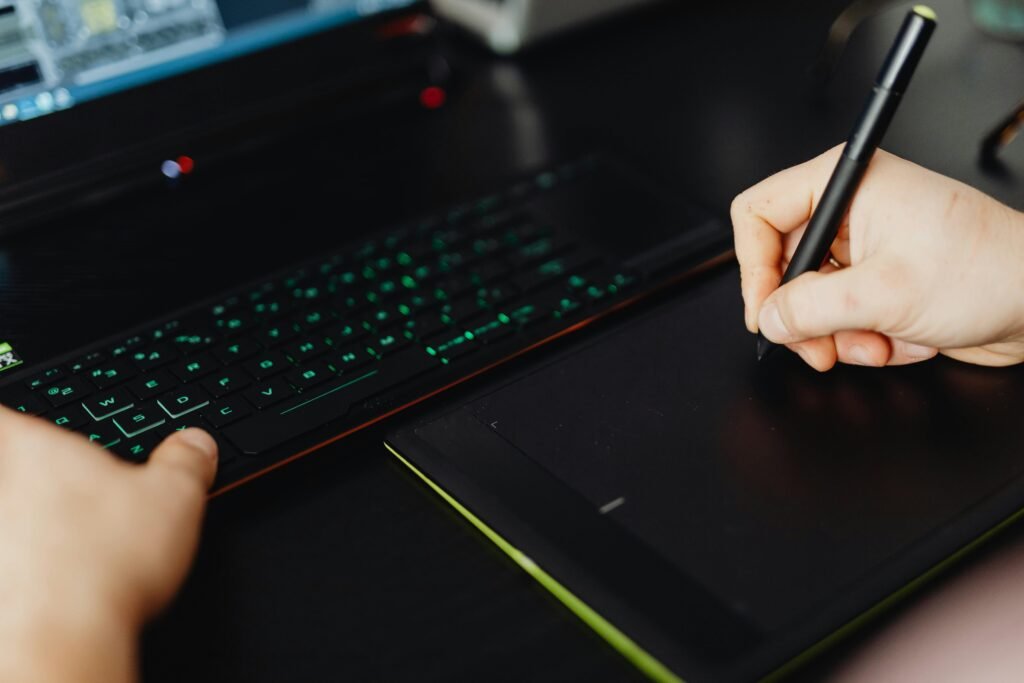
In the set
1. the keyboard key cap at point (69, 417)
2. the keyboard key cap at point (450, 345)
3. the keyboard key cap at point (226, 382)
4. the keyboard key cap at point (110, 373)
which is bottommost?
the keyboard key cap at point (450, 345)

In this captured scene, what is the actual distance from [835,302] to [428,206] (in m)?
0.31

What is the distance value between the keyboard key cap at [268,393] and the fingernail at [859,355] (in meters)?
0.29

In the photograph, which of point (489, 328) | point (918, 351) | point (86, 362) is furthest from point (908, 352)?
point (86, 362)

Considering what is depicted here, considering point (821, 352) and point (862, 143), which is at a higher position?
point (862, 143)

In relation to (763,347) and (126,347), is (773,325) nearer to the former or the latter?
(763,347)

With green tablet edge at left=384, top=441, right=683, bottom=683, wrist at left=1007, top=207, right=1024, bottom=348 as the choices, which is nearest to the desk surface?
green tablet edge at left=384, top=441, right=683, bottom=683

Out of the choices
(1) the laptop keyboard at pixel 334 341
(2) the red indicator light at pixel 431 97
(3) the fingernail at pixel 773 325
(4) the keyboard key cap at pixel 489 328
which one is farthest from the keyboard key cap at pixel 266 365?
(2) the red indicator light at pixel 431 97

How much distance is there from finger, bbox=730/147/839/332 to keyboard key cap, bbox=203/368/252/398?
27cm

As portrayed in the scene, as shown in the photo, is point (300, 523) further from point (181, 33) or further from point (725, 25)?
point (725, 25)

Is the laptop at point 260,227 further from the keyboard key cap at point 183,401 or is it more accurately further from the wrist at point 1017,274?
the wrist at point 1017,274

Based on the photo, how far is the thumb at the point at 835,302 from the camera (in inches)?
20.1

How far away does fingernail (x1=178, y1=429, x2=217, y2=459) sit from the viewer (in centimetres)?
48

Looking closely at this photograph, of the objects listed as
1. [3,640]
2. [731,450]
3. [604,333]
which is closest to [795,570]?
[731,450]

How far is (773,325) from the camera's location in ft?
1.75
